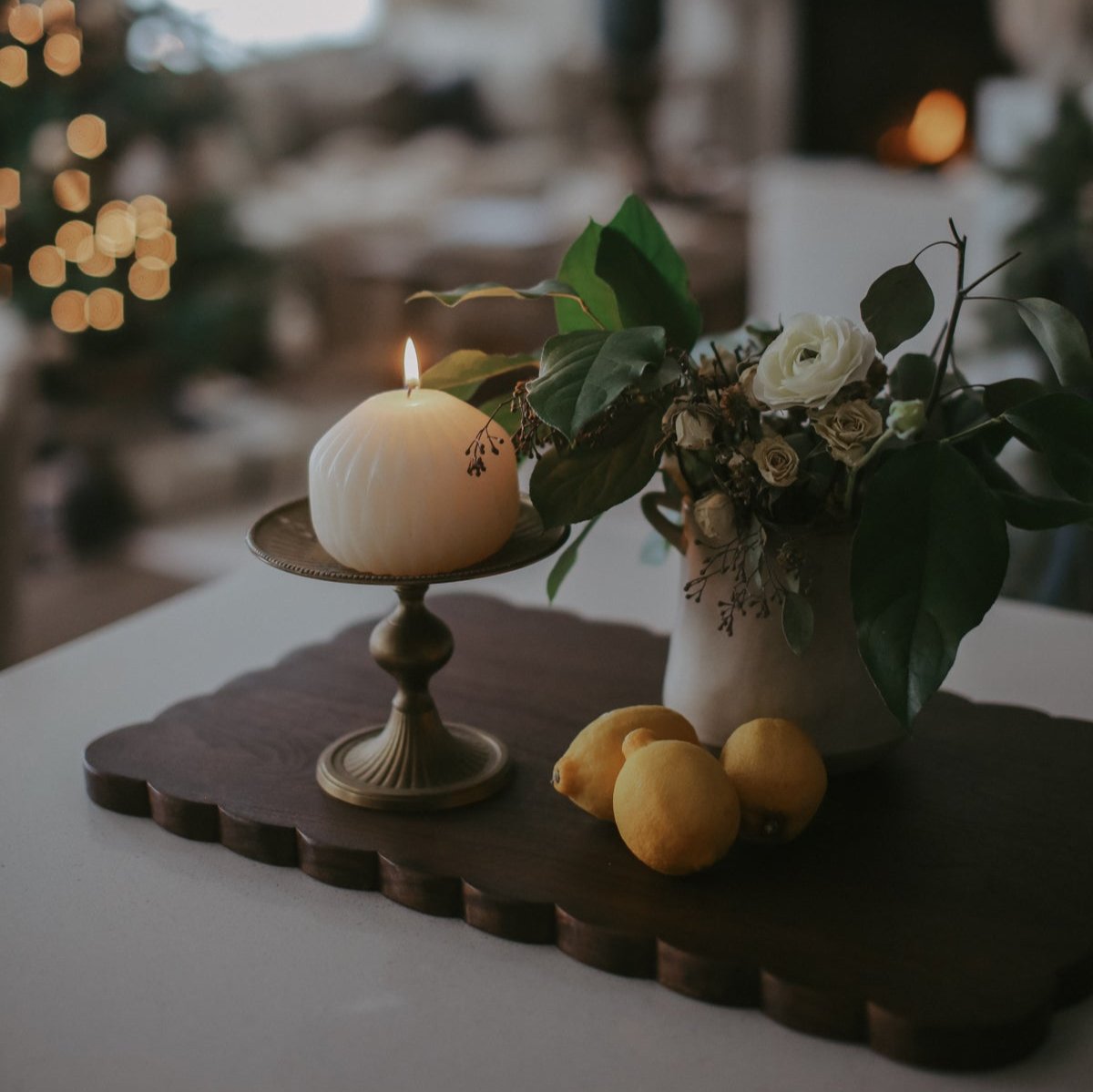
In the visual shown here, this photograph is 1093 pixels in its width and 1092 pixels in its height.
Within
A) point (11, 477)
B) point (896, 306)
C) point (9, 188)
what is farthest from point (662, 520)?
point (9, 188)

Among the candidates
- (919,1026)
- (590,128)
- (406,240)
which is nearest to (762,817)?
(919,1026)

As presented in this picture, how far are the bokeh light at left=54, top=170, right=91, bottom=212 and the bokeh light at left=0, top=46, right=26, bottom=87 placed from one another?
195 mm

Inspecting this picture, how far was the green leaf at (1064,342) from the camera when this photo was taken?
65cm

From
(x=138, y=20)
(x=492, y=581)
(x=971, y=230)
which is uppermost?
(x=138, y=20)

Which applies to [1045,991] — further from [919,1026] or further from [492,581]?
[492,581]

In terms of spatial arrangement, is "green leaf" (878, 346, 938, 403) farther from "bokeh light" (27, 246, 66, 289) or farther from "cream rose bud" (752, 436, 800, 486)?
"bokeh light" (27, 246, 66, 289)

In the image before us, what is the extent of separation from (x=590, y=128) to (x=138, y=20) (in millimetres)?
3236

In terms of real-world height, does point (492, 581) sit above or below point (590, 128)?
below

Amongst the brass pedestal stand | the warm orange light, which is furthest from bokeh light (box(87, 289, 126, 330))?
the warm orange light

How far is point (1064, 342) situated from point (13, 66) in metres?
2.62

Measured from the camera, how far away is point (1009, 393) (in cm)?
73

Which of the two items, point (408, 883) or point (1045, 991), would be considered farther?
point (408, 883)

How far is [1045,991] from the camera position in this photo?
0.61 meters

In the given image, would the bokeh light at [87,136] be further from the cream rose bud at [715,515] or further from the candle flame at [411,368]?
the cream rose bud at [715,515]
